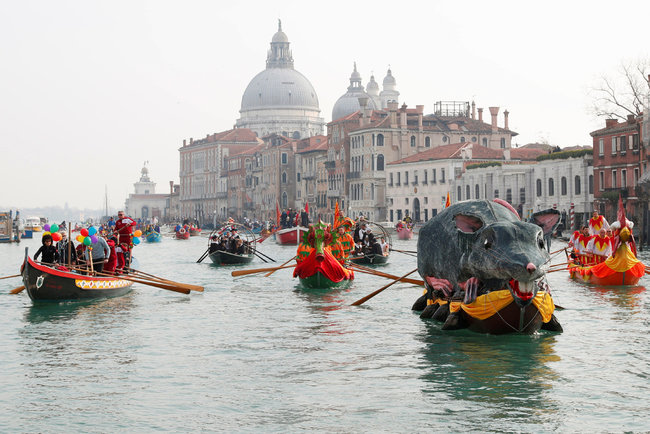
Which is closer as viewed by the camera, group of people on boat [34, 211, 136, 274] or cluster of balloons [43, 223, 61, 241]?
cluster of balloons [43, 223, 61, 241]

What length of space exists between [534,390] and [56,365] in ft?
23.6

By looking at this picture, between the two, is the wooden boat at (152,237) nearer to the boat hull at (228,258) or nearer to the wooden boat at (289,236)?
the wooden boat at (289,236)

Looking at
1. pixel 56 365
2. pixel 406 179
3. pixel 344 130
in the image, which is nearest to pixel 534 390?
pixel 56 365

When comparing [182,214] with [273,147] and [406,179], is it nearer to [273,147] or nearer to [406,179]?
[273,147]

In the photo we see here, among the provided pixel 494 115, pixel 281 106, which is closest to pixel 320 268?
pixel 494 115

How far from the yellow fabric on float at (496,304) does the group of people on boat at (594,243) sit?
389 inches

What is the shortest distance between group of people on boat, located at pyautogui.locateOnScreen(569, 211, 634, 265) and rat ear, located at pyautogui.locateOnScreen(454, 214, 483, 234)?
33.2 ft

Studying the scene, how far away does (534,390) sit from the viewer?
1406cm

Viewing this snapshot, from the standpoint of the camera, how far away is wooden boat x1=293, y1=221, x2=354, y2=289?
27953 mm

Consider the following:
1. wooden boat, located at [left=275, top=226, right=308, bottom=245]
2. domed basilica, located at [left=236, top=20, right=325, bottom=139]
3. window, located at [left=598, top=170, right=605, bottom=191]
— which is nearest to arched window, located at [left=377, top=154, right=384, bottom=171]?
wooden boat, located at [left=275, top=226, right=308, bottom=245]

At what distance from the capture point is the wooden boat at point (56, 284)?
23484 mm

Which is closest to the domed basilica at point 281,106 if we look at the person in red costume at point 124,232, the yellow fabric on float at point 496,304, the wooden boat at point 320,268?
the wooden boat at point 320,268

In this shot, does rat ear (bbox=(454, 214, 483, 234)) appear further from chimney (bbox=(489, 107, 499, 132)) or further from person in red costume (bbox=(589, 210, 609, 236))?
chimney (bbox=(489, 107, 499, 132))

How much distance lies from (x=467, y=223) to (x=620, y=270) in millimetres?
11329
